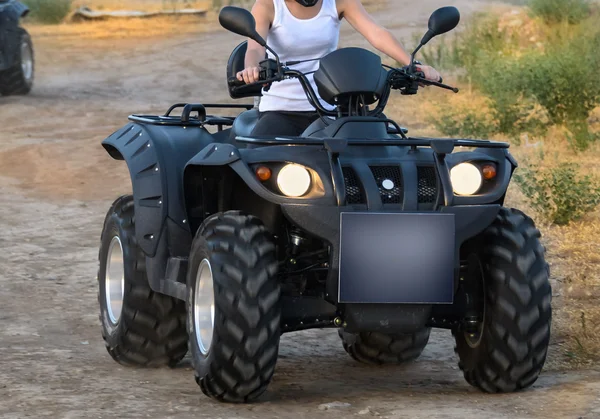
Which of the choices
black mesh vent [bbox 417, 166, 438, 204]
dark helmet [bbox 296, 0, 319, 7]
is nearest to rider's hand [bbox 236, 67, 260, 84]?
dark helmet [bbox 296, 0, 319, 7]

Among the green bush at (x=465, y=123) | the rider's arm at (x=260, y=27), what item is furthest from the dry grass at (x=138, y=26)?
the rider's arm at (x=260, y=27)

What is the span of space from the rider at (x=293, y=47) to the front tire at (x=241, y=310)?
833 mm

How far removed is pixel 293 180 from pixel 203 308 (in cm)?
74

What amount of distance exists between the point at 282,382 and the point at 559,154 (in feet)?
27.1

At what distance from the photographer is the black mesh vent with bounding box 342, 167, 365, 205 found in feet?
18.7

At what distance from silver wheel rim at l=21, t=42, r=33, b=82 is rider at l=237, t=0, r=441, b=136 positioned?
45.2 ft

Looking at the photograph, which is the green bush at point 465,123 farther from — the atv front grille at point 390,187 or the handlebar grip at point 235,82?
the atv front grille at point 390,187

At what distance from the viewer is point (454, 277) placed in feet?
18.7

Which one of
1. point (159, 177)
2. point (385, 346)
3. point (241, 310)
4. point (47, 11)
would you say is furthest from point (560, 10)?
point (241, 310)

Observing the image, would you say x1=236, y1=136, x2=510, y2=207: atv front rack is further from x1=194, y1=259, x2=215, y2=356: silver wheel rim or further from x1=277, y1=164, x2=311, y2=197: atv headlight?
x1=194, y1=259, x2=215, y2=356: silver wheel rim

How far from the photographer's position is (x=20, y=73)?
19.9 m

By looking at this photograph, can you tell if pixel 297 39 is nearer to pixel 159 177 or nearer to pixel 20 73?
pixel 159 177

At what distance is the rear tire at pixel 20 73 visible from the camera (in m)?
19.7

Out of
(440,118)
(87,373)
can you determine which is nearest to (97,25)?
(440,118)
